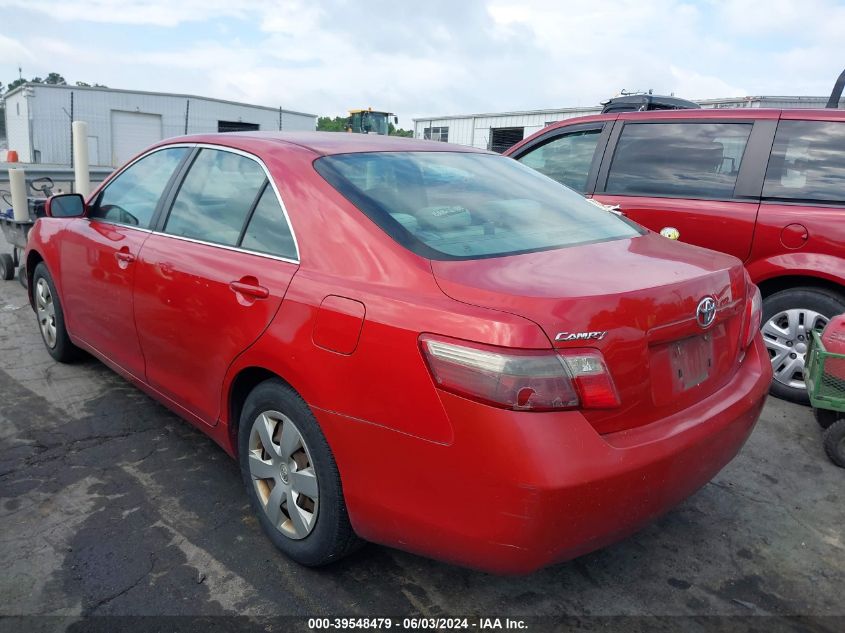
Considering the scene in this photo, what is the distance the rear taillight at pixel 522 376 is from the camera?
73.7 inches

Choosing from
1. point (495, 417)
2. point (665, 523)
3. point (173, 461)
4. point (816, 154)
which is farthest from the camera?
point (816, 154)

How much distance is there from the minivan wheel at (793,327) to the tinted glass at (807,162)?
0.62m

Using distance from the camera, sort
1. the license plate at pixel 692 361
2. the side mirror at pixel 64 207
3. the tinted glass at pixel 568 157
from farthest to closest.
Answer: the tinted glass at pixel 568 157
the side mirror at pixel 64 207
the license plate at pixel 692 361

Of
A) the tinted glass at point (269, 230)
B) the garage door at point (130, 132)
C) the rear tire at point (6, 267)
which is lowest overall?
the rear tire at point (6, 267)

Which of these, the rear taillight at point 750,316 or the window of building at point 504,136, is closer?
the rear taillight at point 750,316

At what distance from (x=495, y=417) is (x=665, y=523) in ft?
5.12

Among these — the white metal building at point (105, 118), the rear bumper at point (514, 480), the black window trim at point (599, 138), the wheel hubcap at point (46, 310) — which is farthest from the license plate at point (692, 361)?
the white metal building at point (105, 118)

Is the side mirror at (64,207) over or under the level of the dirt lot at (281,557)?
over

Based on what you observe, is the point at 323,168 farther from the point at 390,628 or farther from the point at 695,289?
the point at 390,628

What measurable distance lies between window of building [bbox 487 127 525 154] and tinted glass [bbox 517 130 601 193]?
21380 millimetres

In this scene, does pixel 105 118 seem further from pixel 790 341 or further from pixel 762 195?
pixel 790 341

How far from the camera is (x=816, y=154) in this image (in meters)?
4.36

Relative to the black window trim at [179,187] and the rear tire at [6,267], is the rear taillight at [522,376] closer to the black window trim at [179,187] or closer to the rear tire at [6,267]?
the black window trim at [179,187]

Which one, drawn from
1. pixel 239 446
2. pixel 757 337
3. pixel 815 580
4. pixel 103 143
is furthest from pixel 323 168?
pixel 103 143
